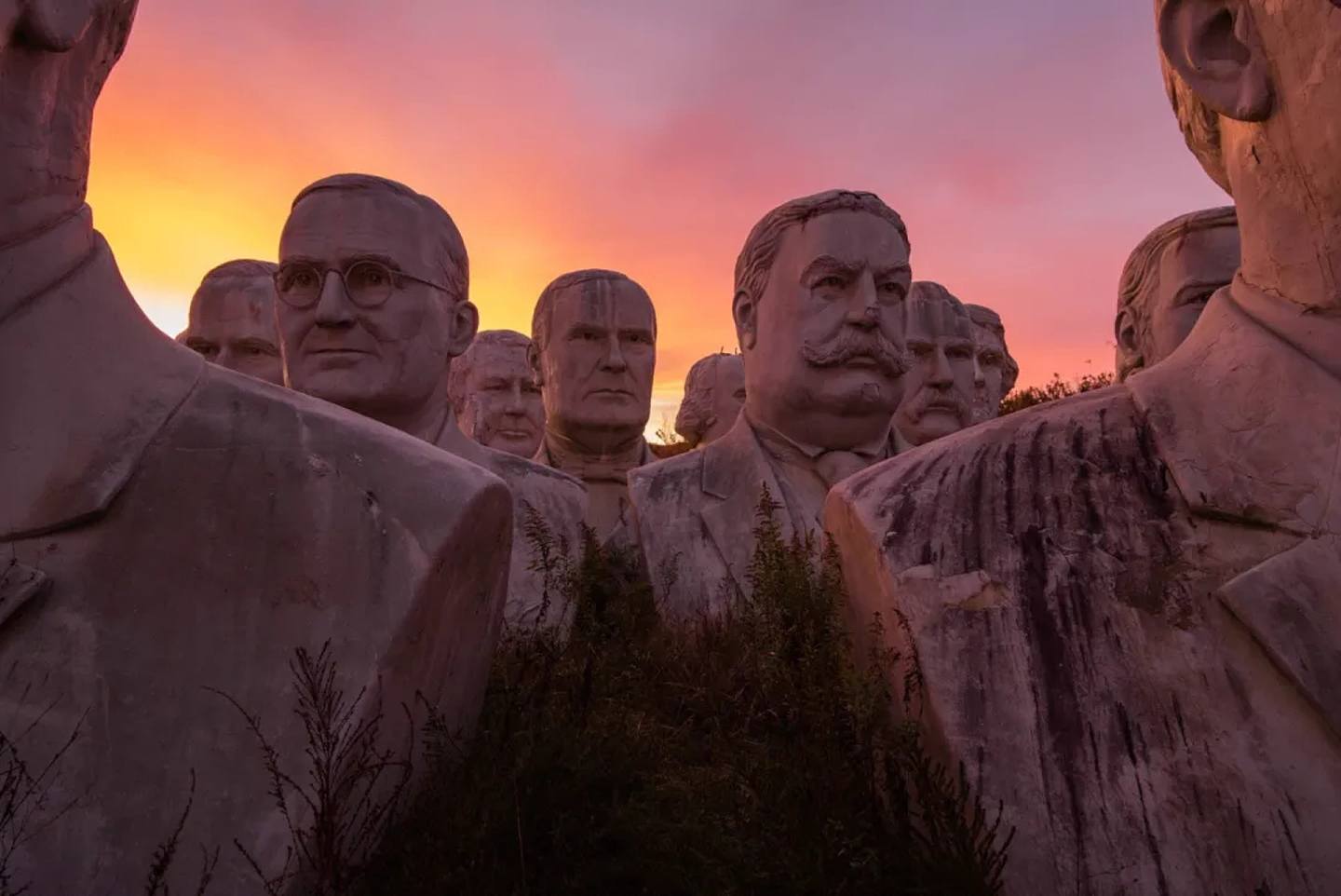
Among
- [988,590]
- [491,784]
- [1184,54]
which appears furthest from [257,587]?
[1184,54]

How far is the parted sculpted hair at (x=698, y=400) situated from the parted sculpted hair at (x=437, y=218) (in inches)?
279

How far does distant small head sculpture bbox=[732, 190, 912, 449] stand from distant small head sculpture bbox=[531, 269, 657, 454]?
2.22m

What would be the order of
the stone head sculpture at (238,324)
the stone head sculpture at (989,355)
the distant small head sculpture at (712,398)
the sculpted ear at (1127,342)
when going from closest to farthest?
the sculpted ear at (1127,342) < the stone head sculpture at (238,324) < the stone head sculpture at (989,355) < the distant small head sculpture at (712,398)

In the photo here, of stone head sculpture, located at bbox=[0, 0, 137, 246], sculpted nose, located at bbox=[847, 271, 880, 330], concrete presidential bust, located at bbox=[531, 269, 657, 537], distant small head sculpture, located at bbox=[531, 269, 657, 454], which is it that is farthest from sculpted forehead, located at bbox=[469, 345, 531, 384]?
stone head sculpture, located at bbox=[0, 0, 137, 246]

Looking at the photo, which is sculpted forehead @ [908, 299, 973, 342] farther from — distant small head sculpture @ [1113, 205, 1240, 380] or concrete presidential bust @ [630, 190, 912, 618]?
concrete presidential bust @ [630, 190, 912, 618]

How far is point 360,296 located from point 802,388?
226 cm

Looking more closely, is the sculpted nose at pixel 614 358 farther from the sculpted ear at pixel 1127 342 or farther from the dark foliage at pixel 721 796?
the dark foliage at pixel 721 796

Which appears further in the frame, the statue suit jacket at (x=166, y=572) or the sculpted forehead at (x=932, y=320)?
the sculpted forehead at (x=932, y=320)

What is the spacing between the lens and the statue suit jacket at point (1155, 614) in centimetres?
188

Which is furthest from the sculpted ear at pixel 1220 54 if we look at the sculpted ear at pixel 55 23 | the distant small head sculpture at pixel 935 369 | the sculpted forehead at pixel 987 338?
the sculpted forehead at pixel 987 338

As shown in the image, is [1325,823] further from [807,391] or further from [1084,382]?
[1084,382]

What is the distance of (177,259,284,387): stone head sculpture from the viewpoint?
24.7ft

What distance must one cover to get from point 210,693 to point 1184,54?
7.78 ft

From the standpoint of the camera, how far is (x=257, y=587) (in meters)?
2.09
